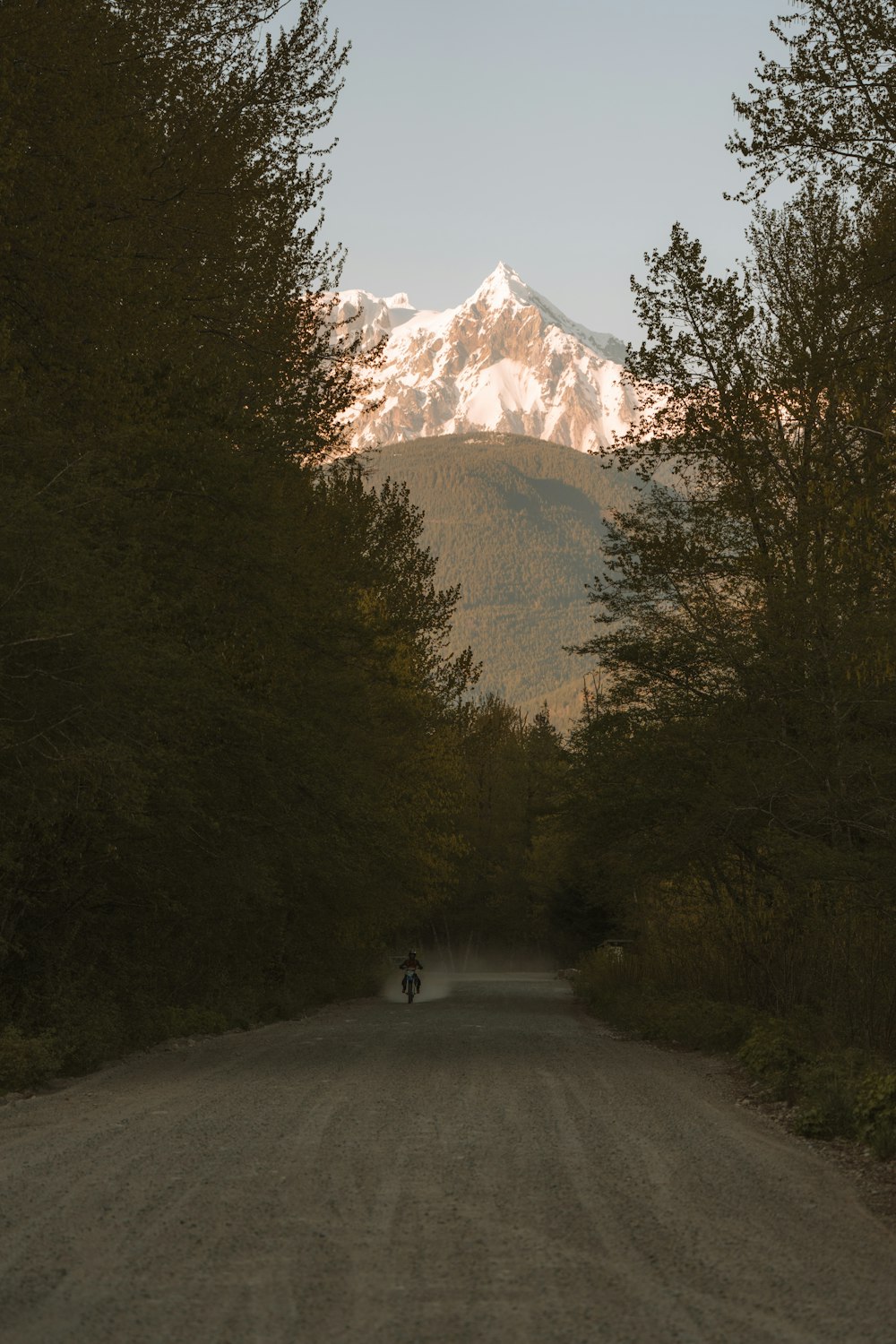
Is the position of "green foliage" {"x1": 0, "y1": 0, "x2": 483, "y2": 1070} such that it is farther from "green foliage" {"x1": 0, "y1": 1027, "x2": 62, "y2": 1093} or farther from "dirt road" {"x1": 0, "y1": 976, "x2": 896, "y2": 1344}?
"dirt road" {"x1": 0, "y1": 976, "x2": 896, "y2": 1344}

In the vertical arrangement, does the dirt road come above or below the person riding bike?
above

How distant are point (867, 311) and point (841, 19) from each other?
5.46 meters

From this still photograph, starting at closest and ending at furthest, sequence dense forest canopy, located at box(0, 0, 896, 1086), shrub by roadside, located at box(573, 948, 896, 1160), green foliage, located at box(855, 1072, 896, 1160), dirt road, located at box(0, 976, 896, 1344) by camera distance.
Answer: dirt road, located at box(0, 976, 896, 1344), green foliage, located at box(855, 1072, 896, 1160), shrub by roadside, located at box(573, 948, 896, 1160), dense forest canopy, located at box(0, 0, 896, 1086)

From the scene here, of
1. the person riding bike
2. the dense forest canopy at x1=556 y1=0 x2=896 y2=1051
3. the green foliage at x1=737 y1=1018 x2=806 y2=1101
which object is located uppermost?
the dense forest canopy at x1=556 y1=0 x2=896 y2=1051

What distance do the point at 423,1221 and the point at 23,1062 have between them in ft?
26.7

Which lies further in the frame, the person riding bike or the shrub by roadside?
the person riding bike

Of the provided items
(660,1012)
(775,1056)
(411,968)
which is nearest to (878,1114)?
(775,1056)

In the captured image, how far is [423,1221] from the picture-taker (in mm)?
7445

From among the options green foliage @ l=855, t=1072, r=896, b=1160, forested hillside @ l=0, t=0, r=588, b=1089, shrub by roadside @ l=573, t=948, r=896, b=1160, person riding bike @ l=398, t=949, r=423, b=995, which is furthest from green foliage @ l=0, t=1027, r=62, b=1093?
person riding bike @ l=398, t=949, r=423, b=995

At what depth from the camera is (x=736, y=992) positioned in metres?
22.5

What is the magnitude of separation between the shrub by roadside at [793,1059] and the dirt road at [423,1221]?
0.54 m

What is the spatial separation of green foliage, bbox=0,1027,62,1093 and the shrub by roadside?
759 cm

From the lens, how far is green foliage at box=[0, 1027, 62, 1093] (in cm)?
1418

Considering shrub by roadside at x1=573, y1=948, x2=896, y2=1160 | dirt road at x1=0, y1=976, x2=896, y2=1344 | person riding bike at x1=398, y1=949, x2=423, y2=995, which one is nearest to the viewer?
dirt road at x1=0, y1=976, x2=896, y2=1344
